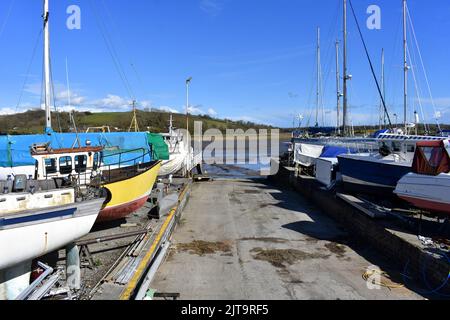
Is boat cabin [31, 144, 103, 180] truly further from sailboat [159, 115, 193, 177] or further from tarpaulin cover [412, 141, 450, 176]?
sailboat [159, 115, 193, 177]

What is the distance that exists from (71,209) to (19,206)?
94 centimetres

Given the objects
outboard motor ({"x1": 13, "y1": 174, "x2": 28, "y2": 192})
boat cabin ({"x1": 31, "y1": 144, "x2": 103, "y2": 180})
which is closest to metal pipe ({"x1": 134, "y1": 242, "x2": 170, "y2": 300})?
outboard motor ({"x1": 13, "y1": 174, "x2": 28, "y2": 192})

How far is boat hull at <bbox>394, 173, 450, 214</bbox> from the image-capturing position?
35.6ft

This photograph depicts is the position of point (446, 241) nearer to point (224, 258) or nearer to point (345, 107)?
point (224, 258)

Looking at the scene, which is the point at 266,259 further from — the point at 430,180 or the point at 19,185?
the point at 19,185

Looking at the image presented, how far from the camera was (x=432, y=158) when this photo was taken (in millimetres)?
11594

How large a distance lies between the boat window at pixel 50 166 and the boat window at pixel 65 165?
6.9 inches

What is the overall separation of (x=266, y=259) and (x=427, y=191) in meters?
5.02

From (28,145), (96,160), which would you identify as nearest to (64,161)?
(96,160)

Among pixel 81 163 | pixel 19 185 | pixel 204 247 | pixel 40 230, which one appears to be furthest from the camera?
pixel 81 163

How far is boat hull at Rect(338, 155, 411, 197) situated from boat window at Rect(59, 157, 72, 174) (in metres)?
11.8

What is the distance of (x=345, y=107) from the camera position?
107ft
